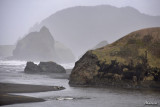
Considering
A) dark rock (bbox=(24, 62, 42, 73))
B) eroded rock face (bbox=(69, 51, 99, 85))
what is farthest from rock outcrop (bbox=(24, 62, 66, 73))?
eroded rock face (bbox=(69, 51, 99, 85))

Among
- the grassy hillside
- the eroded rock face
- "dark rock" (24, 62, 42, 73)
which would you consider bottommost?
the eroded rock face

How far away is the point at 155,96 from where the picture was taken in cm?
3272

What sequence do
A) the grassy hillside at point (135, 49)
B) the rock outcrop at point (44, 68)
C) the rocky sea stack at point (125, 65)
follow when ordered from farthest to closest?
the rock outcrop at point (44, 68)
the grassy hillside at point (135, 49)
the rocky sea stack at point (125, 65)

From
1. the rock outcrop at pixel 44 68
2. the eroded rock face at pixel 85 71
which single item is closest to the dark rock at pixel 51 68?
the rock outcrop at pixel 44 68

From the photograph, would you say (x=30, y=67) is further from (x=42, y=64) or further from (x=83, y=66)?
(x=83, y=66)

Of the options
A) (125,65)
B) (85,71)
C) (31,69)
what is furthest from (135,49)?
(31,69)

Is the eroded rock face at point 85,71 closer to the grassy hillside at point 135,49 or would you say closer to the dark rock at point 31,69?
the grassy hillside at point 135,49

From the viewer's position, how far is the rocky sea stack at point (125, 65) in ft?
135

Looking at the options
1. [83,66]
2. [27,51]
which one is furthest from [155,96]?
[27,51]

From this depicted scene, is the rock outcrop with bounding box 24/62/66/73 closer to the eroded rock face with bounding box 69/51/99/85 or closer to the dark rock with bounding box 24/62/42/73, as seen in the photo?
the dark rock with bounding box 24/62/42/73

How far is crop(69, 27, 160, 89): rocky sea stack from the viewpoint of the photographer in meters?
41.2

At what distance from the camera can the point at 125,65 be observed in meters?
42.1

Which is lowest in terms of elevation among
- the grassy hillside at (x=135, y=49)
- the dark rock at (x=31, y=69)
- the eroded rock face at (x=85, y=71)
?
the eroded rock face at (x=85, y=71)

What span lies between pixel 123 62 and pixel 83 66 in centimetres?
557
